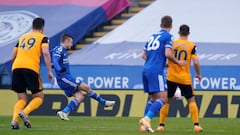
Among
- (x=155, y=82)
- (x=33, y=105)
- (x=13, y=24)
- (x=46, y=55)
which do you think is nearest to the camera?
(x=155, y=82)

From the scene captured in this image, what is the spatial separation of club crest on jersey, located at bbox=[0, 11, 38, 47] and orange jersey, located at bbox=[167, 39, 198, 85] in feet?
43.3

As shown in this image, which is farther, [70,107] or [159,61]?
[70,107]

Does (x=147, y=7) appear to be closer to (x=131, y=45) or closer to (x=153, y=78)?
(x=131, y=45)

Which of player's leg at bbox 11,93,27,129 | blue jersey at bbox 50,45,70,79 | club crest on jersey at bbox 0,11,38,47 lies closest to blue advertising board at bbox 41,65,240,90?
club crest on jersey at bbox 0,11,38,47

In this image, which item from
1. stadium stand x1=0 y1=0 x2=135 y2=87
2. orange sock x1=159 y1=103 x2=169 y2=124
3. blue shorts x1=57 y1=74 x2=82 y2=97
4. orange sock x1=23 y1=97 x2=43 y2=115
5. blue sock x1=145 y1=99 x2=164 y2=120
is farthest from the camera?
stadium stand x1=0 y1=0 x2=135 y2=87

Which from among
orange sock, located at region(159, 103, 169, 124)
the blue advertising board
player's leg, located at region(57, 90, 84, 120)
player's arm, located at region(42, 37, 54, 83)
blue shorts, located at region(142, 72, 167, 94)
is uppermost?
player's arm, located at region(42, 37, 54, 83)

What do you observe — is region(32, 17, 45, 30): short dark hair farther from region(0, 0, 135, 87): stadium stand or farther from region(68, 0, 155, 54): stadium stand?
region(68, 0, 155, 54): stadium stand

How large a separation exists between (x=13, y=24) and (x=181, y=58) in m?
14.4

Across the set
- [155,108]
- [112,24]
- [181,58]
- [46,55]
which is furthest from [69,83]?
[112,24]

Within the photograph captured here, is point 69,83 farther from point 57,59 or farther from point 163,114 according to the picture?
point 163,114

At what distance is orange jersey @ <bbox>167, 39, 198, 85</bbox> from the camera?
56.1ft

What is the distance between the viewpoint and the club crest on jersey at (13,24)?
29922mm

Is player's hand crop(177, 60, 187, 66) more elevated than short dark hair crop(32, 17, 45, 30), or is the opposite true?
short dark hair crop(32, 17, 45, 30)

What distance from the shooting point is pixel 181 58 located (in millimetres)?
17078
